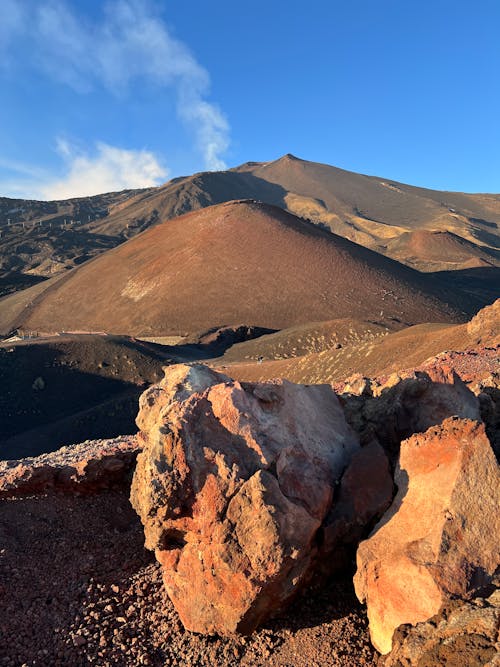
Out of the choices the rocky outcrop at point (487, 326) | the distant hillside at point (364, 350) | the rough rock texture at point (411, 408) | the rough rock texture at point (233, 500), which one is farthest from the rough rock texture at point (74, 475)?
the rocky outcrop at point (487, 326)

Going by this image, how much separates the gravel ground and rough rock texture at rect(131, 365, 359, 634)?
0.26m

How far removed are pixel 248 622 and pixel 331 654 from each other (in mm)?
794

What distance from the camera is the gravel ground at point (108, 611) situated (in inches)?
183

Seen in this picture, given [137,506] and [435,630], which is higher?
[137,506]

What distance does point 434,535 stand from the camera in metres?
4.30

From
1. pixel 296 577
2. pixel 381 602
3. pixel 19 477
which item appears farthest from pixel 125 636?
pixel 19 477

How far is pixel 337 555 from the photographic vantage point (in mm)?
5082

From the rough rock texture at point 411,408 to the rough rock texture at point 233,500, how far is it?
956mm

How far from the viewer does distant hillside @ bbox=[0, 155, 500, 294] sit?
86500 millimetres

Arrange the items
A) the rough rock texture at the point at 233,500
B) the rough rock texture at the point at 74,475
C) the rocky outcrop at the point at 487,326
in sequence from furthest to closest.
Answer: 1. the rocky outcrop at the point at 487,326
2. the rough rock texture at the point at 74,475
3. the rough rock texture at the point at 233,500

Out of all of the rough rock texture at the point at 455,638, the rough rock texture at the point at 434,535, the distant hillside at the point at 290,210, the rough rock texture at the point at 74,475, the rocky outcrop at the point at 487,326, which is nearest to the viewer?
the rough rock texture at the point at 455,638

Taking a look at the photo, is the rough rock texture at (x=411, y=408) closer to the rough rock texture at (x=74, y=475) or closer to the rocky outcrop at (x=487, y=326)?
the rough rock texture at (x=74, y=475)

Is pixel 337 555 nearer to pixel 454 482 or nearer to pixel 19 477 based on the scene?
pixel 454 482

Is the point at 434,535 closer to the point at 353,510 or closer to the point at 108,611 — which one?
the point at 353,510
